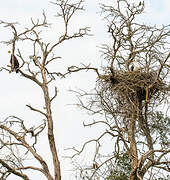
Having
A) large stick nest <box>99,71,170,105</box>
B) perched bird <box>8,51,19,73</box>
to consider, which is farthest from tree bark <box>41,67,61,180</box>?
large stick nest <box>99,71,170,105</box>

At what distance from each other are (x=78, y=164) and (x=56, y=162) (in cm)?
72

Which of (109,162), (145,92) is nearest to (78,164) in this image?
(109,162)

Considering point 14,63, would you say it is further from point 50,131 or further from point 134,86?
point 134,86

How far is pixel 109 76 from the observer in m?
11.0

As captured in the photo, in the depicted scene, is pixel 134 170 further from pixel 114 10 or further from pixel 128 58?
pixel 114 10

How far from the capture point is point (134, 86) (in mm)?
10766

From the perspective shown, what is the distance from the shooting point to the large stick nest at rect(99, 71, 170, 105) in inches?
422

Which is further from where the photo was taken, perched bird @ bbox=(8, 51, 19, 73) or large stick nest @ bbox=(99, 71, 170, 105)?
perched bird @ bbox=(8, 51, 19, 73)

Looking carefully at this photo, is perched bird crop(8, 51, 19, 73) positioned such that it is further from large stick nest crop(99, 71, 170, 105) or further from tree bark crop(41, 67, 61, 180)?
large stick nest crop(99, 71, 170, 105)

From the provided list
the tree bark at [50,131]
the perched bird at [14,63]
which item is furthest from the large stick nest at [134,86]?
the perched bird at [14,63]

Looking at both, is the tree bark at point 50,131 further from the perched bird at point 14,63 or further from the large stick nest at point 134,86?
the large stick nest at point 134,86

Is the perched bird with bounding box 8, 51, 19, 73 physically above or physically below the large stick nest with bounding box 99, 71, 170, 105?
above

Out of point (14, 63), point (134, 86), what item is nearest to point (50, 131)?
point (14, 63)

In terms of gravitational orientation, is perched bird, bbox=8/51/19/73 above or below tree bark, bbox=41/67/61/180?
above
